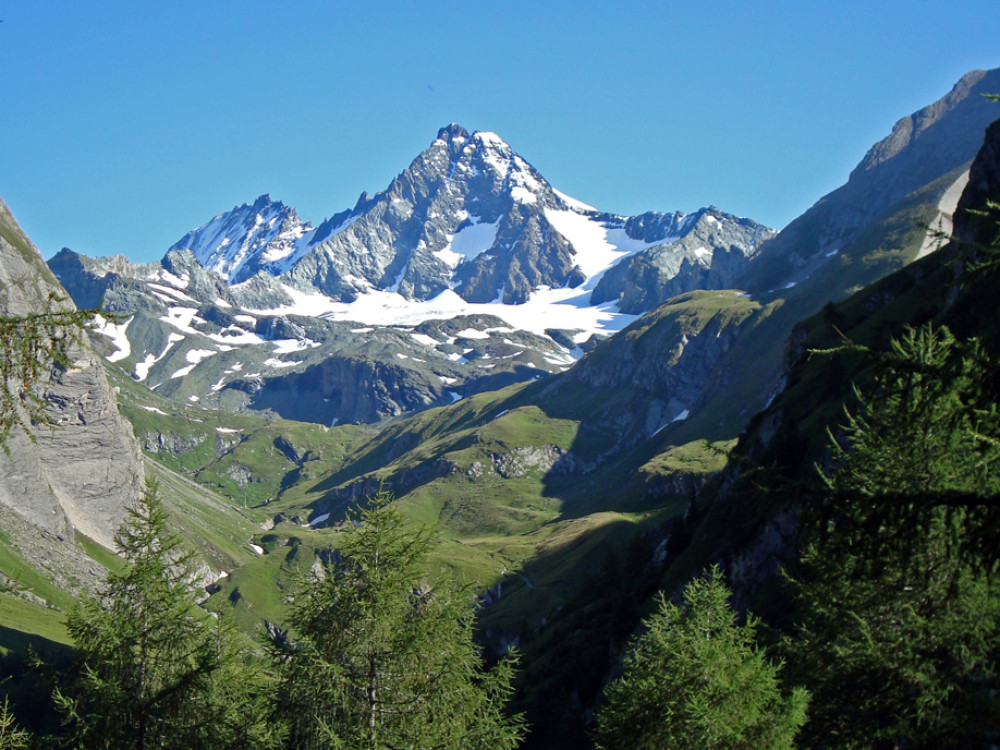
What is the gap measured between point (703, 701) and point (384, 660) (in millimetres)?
8181

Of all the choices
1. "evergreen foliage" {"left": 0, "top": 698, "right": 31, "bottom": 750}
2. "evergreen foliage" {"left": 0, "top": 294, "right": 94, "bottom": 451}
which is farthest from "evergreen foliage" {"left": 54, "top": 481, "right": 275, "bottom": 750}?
"evergreen foliage" {"left": 0, "top": 294, "right": 94, "bottom": 451}

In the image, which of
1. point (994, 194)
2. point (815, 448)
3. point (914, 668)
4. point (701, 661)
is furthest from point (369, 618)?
point (994, 194)

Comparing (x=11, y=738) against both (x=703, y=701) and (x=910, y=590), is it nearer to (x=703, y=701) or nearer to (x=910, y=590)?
(x=703, y=701)

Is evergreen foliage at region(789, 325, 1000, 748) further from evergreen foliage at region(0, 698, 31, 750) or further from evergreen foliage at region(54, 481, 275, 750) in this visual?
evergreen foliage at region(0, 698, 31, 750)

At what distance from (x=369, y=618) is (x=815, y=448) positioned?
7475 centimetres

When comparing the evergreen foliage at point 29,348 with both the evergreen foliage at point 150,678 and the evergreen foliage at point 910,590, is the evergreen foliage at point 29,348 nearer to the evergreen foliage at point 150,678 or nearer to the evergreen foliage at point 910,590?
the evergreen foliage at point 150,678

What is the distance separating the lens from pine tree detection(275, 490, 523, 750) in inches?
798

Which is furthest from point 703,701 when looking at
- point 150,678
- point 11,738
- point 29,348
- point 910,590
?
point 11,738

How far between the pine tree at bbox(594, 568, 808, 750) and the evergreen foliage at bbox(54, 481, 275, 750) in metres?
10.2

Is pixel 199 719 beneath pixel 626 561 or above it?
beneath

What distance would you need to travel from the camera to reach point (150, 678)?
75.7 ft

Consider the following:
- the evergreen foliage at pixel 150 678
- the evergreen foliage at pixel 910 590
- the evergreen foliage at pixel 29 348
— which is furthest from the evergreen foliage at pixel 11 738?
the evergreen foliage at pixel 910 590

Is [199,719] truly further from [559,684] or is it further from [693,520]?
[693,520]

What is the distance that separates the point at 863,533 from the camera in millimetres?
10875
